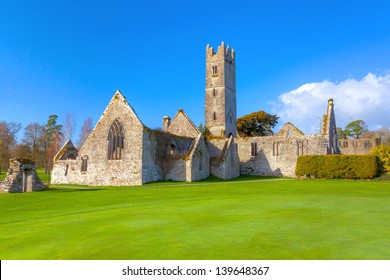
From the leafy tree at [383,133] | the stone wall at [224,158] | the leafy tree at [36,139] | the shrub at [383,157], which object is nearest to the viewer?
the shrub at [383,157]

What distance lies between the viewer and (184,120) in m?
48.8

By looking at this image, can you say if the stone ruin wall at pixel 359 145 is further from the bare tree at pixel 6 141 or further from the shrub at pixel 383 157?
the bare tree at pixel 6 141

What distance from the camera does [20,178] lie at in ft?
89.1

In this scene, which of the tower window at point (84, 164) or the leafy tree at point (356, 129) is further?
the leafy tree at point (356, 129)

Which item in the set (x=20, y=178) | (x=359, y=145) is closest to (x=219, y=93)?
(x=359, y=145)

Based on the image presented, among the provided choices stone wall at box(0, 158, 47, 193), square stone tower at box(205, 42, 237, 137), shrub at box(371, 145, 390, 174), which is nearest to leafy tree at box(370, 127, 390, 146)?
square stone tower at box(205, 42, 237, 137)

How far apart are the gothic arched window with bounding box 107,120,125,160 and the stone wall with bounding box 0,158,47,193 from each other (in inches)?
424

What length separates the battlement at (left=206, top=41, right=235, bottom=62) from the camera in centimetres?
6519

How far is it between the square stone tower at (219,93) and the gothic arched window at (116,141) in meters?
28.0

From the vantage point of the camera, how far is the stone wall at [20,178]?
26484 millimetres

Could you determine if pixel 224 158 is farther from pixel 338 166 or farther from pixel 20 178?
pixel 20 178

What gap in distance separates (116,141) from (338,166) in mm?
24774

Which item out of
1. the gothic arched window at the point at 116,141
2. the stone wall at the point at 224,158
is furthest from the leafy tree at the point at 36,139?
the stone wall at the point at 224,158
